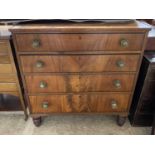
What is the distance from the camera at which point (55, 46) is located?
974mm

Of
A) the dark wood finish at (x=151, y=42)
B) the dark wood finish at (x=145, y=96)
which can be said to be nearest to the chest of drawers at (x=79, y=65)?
the dark wood finish at (x=145, y=96)

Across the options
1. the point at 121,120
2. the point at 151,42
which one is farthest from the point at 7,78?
the point at 151,42

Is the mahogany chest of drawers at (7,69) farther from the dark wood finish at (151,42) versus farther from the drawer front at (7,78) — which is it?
the dark wood finish at (151,42)

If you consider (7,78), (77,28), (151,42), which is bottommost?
(7,78)

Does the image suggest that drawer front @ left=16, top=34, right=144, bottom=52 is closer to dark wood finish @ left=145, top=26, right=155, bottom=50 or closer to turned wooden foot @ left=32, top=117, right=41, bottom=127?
dark wood finish @ left=145, top=26, right=155, bottom=50

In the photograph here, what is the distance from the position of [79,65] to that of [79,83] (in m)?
0.16

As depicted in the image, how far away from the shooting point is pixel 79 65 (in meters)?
1.05

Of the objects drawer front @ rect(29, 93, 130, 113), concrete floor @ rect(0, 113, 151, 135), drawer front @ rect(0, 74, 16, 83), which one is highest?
drawer front @ rect(0, 74, 16, 83)

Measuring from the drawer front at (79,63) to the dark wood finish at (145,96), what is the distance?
0.14 meters

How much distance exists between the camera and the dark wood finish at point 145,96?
113 centimetres

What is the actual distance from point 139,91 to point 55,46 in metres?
0.82

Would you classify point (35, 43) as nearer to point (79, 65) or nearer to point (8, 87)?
point (79, 65)

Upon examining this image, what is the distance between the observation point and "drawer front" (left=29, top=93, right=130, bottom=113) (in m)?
1.21

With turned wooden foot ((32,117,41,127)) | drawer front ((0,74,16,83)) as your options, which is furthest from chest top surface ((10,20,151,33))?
turned wooden foot ((32,117,41,127))
